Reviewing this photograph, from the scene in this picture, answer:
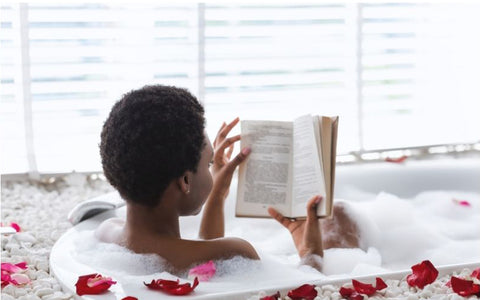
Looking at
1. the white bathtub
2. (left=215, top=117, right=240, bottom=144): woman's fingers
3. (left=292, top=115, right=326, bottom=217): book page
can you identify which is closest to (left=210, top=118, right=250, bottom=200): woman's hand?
(left=215, top=117, right=240, bottom=144): woman's fingers

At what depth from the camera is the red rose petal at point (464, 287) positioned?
1.67 metres

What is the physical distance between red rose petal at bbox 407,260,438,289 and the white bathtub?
0.19 feet

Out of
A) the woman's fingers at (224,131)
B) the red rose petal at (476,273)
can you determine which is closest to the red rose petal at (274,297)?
the red rose petal at (476,273)

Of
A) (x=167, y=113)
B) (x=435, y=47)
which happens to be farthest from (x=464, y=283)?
(x=435, y=47)

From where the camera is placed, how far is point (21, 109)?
3.17 meters

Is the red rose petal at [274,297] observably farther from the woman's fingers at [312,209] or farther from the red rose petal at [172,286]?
the woman's fingers at [312,209]

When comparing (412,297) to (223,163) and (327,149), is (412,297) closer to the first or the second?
(327,149)

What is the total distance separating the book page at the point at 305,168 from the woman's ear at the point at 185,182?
37 cm

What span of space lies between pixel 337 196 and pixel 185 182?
132 cm

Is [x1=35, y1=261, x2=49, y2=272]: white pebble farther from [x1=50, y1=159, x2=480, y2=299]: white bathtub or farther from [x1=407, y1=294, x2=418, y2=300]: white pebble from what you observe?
[x1=407, y1=294, x2=418, y2=300]: white pebble

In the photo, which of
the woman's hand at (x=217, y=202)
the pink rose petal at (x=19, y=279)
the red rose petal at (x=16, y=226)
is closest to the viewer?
the pink rose petal at (x=19, y=279)

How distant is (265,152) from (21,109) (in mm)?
1485

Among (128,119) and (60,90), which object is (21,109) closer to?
(60,90)

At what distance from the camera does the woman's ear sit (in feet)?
5.72
